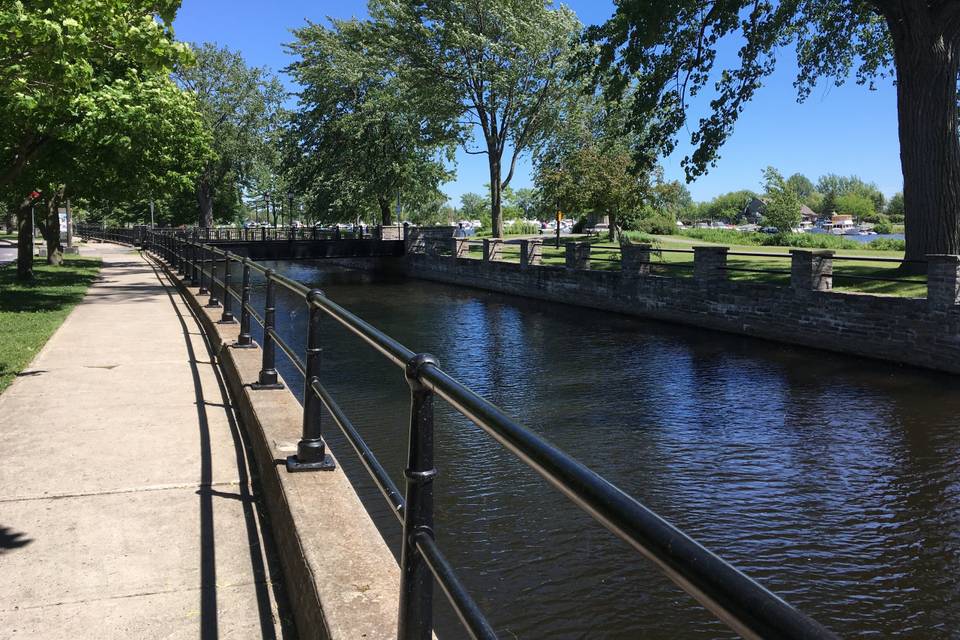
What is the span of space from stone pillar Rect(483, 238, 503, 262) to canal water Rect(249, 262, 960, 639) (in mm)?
16086

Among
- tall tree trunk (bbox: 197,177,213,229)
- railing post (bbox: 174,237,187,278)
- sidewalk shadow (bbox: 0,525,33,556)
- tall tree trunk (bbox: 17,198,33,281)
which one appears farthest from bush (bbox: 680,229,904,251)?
sidewalk shadow (bbox: 0,525,33,556)

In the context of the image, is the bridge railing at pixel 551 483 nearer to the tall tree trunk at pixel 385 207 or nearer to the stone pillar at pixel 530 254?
the stone pillar at pixel 530 254

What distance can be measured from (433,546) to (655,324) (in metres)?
20.6

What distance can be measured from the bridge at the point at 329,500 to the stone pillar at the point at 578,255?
18.3 meters

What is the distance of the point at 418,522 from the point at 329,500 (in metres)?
1.89

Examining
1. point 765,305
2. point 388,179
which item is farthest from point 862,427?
point 388,179

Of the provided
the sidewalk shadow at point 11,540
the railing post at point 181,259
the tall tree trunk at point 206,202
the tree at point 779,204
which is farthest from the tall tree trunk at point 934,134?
the tall tree trunk at point 206,202

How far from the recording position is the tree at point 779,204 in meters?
64.8

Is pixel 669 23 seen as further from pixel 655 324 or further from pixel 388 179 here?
pixel 388 179

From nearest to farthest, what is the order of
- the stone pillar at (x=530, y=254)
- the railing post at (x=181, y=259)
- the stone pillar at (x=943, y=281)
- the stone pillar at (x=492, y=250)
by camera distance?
the stone pillar at (x=943, y=281)
the railing post at (x=181, y=259)
the stone pillar at (x=530, y=254)
the stone pillar at (x=492, y=250)

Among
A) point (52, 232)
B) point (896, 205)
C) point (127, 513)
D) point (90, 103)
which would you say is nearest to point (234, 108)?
point (52, 232)

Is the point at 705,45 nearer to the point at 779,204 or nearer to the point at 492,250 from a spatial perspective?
the point at 492,250

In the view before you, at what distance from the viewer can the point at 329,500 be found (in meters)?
3.97

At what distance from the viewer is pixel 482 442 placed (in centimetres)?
959
